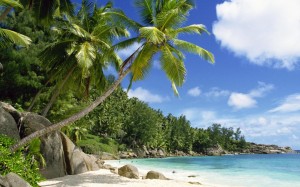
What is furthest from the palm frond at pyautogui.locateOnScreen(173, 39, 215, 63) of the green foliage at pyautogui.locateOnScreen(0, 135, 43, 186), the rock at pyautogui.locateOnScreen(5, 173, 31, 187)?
the rock at pyautogui.locateOnScreen(5, 173, 31, 187)

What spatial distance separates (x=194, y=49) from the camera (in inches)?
611

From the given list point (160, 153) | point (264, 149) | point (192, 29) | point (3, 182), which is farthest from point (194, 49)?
point (264, 149)

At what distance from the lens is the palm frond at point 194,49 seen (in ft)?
49.9

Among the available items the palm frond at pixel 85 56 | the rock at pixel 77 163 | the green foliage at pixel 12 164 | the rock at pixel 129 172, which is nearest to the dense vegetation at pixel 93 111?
the palm frond at pixel 85 56

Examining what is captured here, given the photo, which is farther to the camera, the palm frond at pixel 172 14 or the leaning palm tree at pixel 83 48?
the leaning palm tree at pixel 83 48

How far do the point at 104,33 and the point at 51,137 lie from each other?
636cm

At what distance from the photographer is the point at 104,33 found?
1855 cm

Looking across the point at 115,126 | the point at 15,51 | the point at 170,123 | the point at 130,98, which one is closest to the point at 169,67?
the point at 15,51

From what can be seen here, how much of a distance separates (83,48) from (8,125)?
18.7 ft

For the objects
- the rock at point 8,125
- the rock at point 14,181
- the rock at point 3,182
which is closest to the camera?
the rock at point 3,182

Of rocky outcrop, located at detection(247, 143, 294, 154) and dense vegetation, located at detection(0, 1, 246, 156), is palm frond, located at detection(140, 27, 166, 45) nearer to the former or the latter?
dense vegetation, located at detection(0, 1, 246, 156)

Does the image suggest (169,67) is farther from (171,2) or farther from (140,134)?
(140,134)

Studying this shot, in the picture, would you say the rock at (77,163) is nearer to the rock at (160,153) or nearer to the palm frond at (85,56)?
the palm frond at (85,56)

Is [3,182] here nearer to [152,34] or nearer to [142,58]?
[152,34]
